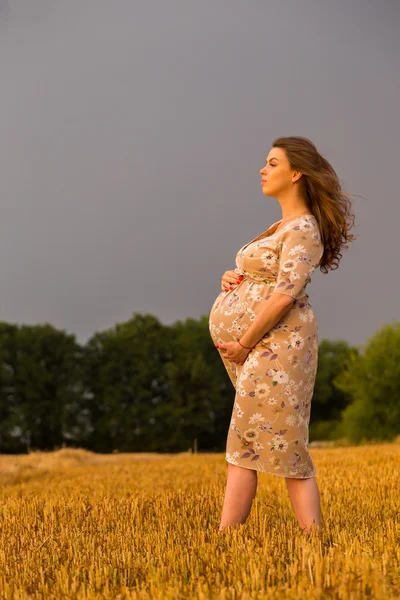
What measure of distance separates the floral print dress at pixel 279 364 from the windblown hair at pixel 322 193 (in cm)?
19

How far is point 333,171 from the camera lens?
14.3 feet

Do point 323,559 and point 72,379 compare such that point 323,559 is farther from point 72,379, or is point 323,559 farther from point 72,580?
point 72,379

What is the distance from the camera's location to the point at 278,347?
13.0 feet

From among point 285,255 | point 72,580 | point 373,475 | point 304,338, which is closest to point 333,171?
point 285,255

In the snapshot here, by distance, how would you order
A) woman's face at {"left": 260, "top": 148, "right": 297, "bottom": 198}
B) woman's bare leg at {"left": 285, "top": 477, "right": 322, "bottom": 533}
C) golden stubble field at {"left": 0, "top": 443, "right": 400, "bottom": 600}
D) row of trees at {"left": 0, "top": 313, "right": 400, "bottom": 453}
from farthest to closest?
row of trees at {"left": 0, "top": 313, "right": 400, "bottom": 453}
woman's face at {"left": 260, "top": 148, "right": 297, "bottom": 198}
woman's bare leg at {"left": 285, "top": 477, "right": 322, "bottom": 533}
golden stubble field at {"left": 0, "top": 443, "right": 400, "bottom": 600}

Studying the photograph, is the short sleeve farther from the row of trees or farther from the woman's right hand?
the row of trees

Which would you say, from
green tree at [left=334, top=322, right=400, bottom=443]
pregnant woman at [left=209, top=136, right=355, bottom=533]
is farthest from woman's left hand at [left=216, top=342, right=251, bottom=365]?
green tree at [left=334, top=322, right=400, bottom=443]

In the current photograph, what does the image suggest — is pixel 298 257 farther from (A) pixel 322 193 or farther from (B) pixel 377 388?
(B) pixel 377 388

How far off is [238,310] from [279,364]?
1.40ft

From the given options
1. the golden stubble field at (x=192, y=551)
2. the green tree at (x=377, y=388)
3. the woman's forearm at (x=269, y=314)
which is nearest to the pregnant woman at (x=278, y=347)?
the woman's forearm at (x=269, y=314)

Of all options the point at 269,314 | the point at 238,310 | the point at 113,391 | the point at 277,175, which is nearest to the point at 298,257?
the point at 269,314

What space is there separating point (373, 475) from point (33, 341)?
37.0 metres

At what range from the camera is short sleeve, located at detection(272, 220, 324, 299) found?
3932 mm

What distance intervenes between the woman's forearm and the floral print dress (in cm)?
4
